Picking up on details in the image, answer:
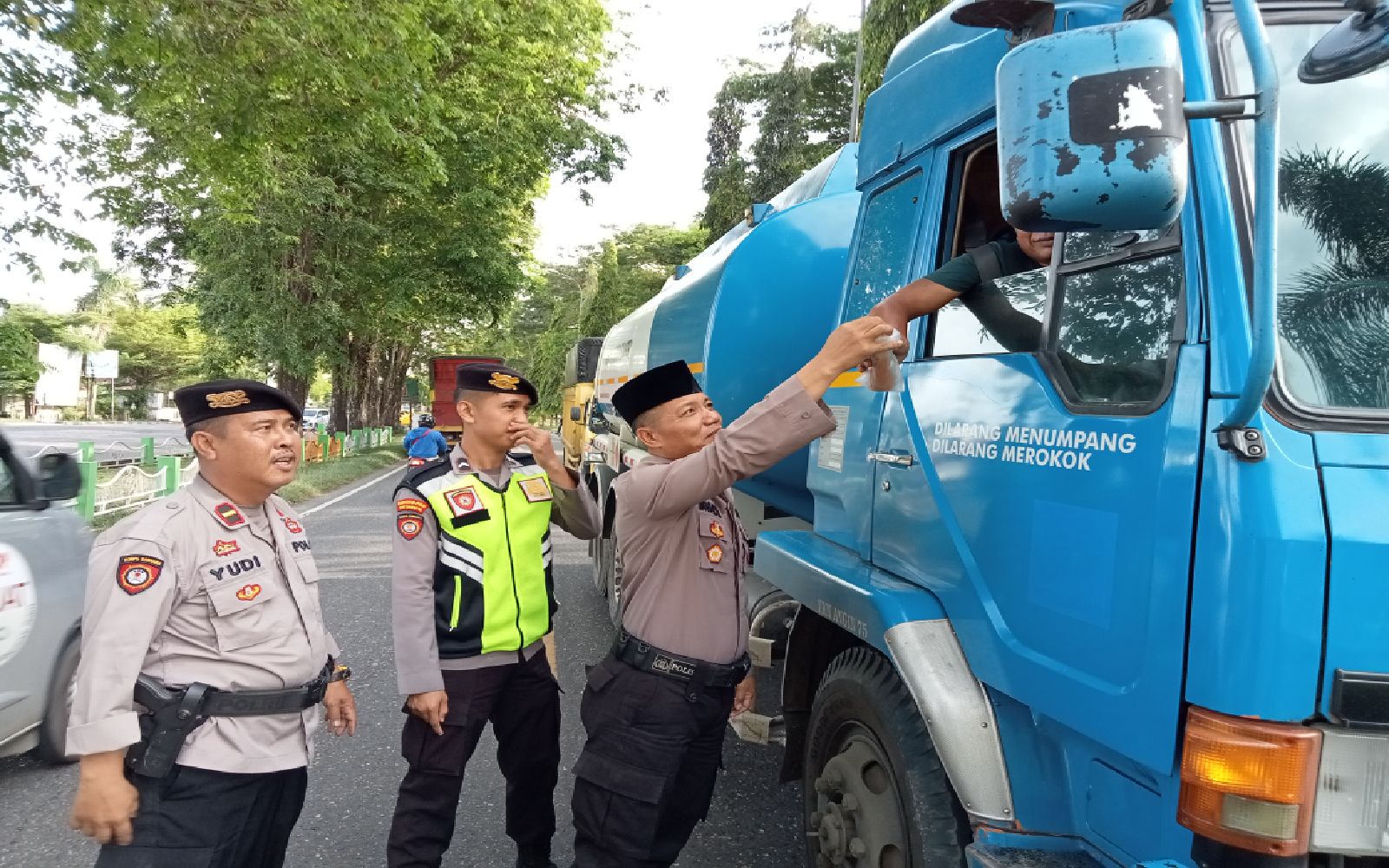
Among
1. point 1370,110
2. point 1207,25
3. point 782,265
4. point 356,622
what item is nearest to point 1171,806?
point 1370,110

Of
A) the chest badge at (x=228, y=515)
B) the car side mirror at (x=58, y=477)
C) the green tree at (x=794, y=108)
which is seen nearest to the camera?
the chest badge at (x=228, y=515)

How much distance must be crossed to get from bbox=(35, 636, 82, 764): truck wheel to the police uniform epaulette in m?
1.97

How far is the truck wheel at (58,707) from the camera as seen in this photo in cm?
385

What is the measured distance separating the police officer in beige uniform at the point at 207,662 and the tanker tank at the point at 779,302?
2.20 meters

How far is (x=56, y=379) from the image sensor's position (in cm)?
5759

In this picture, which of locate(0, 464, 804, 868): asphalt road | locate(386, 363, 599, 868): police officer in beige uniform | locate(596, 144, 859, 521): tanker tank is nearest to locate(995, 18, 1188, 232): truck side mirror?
locate(386, 363, 599, 868): police officer in beige uniform

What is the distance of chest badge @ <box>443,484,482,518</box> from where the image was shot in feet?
9.16

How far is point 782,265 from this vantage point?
4176 mm

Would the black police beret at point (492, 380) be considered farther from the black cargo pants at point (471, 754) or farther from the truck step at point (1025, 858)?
the truck step at point (1025, 858)

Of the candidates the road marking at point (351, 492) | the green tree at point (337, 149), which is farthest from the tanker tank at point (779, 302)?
the road marking at point (351, 492)

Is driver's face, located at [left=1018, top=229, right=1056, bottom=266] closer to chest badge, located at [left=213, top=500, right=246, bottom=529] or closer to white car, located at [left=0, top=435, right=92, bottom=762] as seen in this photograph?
chest badge, located at [left=213, top=500, right=246, bottom=529]

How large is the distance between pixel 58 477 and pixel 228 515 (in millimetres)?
2195

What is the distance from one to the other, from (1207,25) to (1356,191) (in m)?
0.39

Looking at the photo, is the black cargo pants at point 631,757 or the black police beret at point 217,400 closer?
the black police beret at point 217,400
